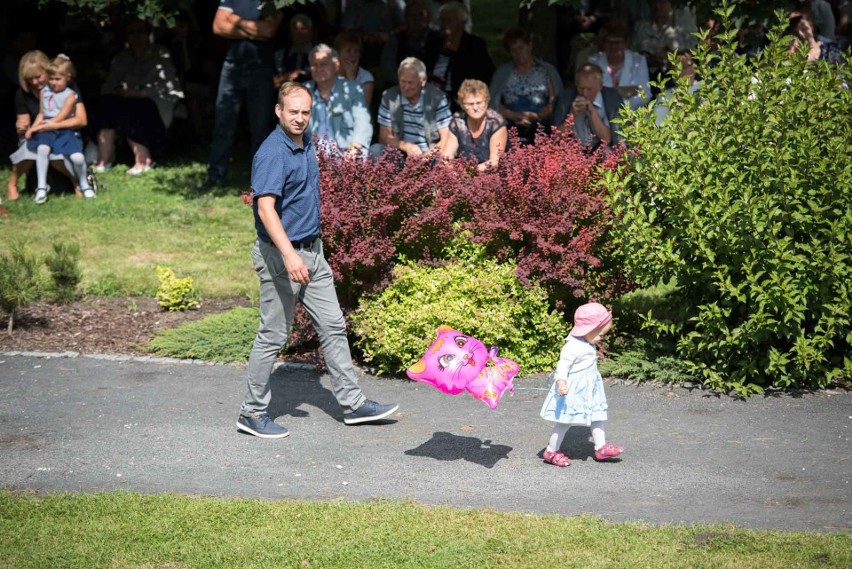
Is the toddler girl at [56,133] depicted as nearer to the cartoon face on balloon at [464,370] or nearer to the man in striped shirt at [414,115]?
the man in striped shirt at [414,115]

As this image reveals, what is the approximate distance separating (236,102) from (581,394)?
26.5 ft

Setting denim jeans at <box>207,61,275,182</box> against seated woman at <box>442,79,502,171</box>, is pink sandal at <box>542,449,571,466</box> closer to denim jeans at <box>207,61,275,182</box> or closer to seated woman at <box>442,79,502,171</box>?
seated woman at <box>442,79,502,171</box>

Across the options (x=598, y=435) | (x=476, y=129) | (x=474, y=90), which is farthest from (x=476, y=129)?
(x=598, y=435)

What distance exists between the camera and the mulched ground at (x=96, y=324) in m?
8.52

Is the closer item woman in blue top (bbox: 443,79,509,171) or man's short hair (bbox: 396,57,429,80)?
woman in blue top (bbox: 443,79,509,171)

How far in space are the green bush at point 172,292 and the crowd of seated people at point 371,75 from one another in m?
1.77

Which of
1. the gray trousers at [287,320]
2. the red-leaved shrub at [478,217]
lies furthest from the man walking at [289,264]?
the red-leaved shrub at [478,217]

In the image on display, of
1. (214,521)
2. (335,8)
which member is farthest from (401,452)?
(335,8)

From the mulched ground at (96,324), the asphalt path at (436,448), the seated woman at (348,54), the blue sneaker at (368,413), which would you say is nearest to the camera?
the asphalt path at (436,448)

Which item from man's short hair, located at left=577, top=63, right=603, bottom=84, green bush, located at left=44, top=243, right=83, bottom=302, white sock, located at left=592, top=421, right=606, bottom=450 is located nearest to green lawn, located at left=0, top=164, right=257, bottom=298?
green bush, located at left=44, top=243, right=83, bottom=302

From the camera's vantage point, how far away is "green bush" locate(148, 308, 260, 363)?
8242 mm

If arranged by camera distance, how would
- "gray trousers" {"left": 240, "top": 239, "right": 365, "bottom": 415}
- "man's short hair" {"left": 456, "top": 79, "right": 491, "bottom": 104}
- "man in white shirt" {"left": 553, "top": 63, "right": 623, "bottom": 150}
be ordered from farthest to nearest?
"man in white shirt" {"left": 553, "top": 63, "right": 623, "bottom": 150}
"man's short hair" {"left": 456, "top": 79, "right": 491, "bottom": 104}
"gray trousers" {"left": 240, "top": 239, "right": 365, "bottom": 415}

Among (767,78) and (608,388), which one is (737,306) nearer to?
(608,388)

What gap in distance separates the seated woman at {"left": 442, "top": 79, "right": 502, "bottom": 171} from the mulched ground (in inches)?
95.9
